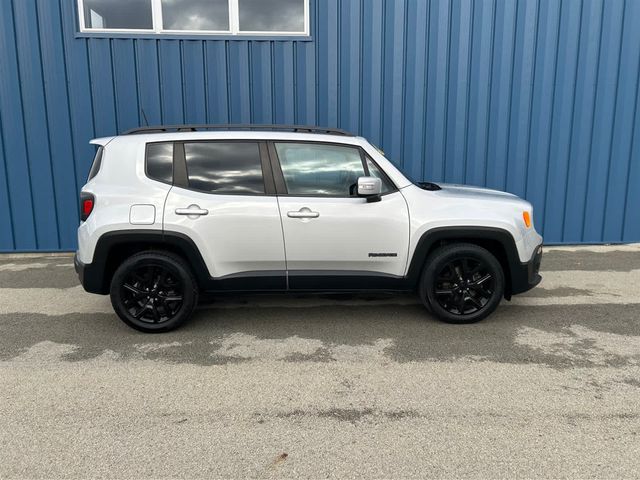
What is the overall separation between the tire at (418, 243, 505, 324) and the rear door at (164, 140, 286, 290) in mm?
1345

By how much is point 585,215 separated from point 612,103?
1.80m

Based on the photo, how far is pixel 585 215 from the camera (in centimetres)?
759

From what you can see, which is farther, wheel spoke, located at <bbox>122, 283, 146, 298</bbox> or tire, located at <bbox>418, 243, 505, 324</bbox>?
tire, located at <bbox>418, 243, 505, 324</bbox>

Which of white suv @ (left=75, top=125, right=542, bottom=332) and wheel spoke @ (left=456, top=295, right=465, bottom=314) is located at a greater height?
white suv @ (left=75, top=125, right=542, bottom=332)

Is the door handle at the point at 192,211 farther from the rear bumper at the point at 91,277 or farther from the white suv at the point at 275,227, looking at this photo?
the rear bumper at the point at 91,277

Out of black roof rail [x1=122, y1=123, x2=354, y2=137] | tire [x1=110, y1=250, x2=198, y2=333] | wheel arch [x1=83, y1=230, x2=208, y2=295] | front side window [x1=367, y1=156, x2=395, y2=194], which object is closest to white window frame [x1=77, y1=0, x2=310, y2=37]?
black roof rail [x1=122, y1=123, x2=354, y2=137]

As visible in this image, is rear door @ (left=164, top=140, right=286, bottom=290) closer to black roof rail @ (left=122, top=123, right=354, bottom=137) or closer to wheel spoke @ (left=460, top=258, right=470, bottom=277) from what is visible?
black roof rail @ (left=122, top=123, right=354, bottom=137)

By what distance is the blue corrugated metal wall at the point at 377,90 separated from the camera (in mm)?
6867

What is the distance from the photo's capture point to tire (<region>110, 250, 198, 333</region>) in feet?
13.2

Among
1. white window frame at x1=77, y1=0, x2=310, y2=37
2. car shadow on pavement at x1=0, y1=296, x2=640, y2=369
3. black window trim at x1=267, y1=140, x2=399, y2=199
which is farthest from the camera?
white window frame at x1=77, y1=0, x2=310, y2=37

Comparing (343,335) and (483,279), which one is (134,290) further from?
(483,279)

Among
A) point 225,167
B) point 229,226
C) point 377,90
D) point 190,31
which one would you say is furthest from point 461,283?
point 190,31

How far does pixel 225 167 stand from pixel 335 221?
1090 mm

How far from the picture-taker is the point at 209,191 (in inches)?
159
